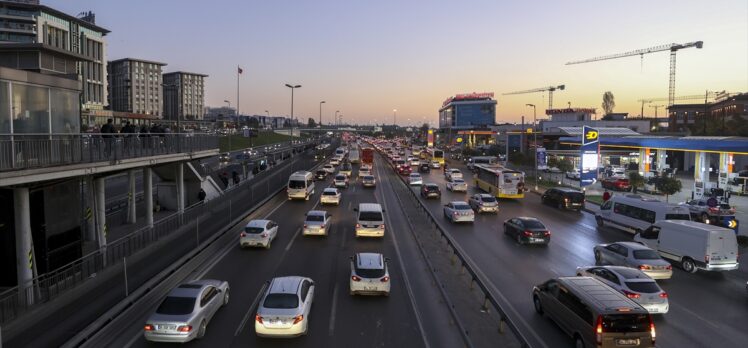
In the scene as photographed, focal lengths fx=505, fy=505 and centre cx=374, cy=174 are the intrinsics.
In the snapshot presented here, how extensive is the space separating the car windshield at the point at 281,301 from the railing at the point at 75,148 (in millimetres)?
7523

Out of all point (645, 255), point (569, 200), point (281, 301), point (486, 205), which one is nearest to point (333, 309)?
point (281, 301)

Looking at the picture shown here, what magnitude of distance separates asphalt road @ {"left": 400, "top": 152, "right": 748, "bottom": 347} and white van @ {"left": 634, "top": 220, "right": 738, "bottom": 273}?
1.59 ft

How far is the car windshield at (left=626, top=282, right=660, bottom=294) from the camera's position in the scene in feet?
47.7

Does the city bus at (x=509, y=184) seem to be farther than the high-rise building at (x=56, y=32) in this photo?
No

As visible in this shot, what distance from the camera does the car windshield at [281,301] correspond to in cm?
1273

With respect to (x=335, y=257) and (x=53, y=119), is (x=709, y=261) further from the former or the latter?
(x=53, y=119)

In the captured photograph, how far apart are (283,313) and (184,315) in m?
2.39

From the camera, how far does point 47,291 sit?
14.4 meters

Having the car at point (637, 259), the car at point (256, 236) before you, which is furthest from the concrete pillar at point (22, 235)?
the car at point (637, 259)

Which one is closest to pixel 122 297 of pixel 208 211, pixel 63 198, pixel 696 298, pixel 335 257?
pixel 63 198

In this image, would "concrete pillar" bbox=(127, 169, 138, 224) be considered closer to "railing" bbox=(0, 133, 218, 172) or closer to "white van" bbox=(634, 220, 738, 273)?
"railing" bbox=(0, 133, 218, 172)

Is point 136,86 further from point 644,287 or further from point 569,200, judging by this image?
point 644,287

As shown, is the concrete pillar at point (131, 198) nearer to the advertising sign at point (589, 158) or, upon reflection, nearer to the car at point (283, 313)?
the car at point (283, 313)

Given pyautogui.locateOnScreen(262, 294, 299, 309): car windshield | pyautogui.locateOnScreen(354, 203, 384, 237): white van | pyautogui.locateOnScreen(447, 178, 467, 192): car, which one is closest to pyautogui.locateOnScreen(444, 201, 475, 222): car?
pyautogui.locateOnScreen(354, 203, 384, 237): white van
